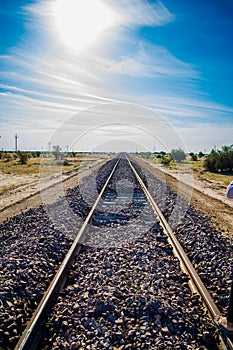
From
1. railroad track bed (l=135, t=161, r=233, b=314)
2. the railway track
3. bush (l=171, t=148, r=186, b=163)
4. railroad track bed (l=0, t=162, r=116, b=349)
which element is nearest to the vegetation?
bush (l=171, t=148, r=186, b=163)

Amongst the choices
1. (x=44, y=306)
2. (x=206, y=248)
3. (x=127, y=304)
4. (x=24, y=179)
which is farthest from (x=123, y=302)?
(x=24, y=179)

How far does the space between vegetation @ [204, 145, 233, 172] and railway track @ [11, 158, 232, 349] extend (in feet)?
89.6

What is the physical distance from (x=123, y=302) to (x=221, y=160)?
30341mm

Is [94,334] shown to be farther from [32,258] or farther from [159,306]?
[32,258]

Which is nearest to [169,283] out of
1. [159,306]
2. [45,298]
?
[159,306]

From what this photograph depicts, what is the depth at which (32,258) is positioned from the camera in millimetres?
5434

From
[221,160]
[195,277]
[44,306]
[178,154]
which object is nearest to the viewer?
[44,306]

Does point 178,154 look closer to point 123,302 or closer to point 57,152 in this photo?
point 57,152

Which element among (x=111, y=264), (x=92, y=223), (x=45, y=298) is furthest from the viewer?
(x=92, y=223)

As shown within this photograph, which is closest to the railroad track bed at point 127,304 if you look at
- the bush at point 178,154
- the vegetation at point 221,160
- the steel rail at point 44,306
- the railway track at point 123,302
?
the railway track at point 123,302

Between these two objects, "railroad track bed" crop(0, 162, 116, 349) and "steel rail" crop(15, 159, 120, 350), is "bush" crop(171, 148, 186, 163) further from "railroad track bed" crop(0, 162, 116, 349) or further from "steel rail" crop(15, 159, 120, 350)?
"steel rail" crop(15, 159, 120, 350)

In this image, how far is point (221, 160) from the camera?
105 ft

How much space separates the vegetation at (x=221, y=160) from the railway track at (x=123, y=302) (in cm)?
2730

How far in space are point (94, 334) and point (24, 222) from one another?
5.43 meters
